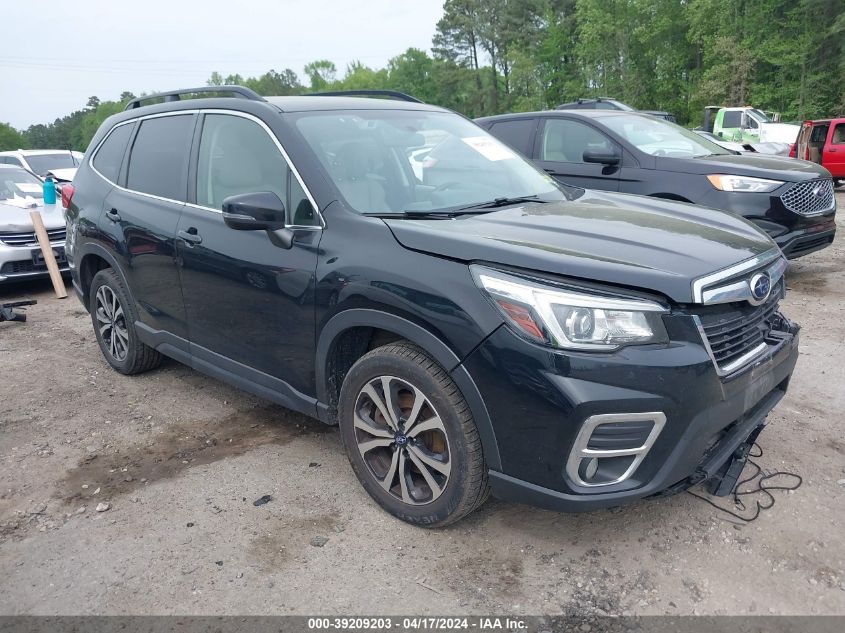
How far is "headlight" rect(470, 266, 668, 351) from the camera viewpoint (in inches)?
90.7

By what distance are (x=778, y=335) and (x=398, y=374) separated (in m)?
1.63

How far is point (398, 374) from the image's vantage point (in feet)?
8.81

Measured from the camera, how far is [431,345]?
8.34 feet

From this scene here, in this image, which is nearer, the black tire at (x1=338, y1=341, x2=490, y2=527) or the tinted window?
the black tire at (x1=338, y1=341, x2=490, y2=527)

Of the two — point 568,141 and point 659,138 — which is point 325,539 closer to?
point 568,141

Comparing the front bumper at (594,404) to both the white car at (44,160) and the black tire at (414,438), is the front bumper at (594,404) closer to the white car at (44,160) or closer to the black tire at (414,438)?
the black tire at (414,438)

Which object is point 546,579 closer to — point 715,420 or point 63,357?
point 715,420

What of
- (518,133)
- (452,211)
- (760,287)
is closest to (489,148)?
(452,211)

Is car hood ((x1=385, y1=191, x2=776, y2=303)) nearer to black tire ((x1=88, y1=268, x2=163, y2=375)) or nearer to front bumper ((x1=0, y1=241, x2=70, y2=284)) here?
black tire ((x1=88, y1=268, x2=163, y2=375))

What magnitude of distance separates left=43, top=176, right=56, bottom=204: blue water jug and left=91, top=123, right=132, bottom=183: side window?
393 cm

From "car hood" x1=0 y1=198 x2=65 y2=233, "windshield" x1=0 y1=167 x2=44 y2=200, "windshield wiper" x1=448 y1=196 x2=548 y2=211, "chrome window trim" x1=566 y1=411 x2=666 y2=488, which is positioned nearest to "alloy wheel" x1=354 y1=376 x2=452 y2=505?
"chrome window trim" x1=566 y1=411 x2=666 y2=488

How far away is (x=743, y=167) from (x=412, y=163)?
4.20 meters

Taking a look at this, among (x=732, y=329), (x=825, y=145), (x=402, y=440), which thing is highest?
(x=732, y=329)

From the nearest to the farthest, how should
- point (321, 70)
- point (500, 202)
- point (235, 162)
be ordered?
point (500, 202) < point (235, 162) < point (321, 70)
